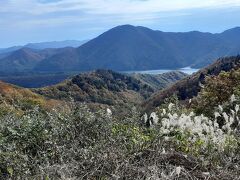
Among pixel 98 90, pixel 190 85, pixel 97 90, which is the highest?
pixel 190 85

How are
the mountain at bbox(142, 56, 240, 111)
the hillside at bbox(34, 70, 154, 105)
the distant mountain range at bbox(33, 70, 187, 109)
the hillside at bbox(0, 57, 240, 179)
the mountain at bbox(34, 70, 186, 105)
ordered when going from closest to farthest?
the hillside at bbox(0, 57, 240, 179) < the mountain at bbox(142, 56, 240, 111) < the distant mountain range at bbox(33, 70, 187, 109) < the mountain at bbox(34, 70, 186, 105) < the hillside at bbox(34, 70, 154, 105)

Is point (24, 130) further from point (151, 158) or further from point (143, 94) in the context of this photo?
point (143, 94)

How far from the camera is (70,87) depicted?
156 m

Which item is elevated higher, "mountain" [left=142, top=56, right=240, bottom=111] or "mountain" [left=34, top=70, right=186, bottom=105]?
"mountain" [left=142, top=56, right=240, bottom=111]

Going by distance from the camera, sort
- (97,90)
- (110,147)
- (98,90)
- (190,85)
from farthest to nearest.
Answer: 1. (98,90)
2. (97,90)
3. (190,85)
4. (110,147)

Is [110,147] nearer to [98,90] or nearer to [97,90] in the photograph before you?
[97,90]

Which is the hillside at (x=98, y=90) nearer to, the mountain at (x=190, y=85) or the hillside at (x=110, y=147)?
the mountain at (x=190, y=85)

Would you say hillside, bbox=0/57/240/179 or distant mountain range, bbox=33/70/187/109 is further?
distant mountain range, bbox=33/70/187/109

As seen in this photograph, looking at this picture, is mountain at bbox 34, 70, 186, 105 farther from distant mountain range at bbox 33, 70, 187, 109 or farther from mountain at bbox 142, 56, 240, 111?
mountain at bbox 142, 56, 240, 111

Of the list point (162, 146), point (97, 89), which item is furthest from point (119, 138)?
point (97, 89)

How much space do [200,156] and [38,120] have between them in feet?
6.60

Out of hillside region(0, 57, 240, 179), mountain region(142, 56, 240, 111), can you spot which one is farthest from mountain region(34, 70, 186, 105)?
hillside region(0, 57, 240, 179)

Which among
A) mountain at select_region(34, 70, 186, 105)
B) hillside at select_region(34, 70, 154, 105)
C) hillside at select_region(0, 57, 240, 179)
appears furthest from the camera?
hillside at select_region(34, 70, 154, 105)

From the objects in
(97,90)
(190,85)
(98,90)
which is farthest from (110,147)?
(98,90)
